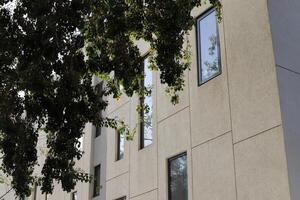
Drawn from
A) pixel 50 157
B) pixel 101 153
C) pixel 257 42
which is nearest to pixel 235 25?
pixel 257 42

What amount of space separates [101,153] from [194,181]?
753 cm

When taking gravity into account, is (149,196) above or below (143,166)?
below

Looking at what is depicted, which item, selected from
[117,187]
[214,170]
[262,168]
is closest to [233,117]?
[214,170]

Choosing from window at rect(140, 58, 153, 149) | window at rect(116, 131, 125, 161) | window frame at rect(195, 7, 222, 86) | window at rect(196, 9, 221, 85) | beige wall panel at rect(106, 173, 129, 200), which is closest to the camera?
window frame at rect(195, 7, 222, 86)

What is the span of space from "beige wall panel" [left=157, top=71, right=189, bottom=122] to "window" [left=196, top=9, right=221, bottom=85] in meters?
0.63

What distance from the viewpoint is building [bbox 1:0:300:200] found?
10.9 metres

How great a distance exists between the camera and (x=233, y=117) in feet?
39.8

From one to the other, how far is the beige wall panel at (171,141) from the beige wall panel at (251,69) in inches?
76.8

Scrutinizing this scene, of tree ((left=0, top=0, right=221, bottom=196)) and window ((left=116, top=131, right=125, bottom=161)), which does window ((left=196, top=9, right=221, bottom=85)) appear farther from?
window ((left=116, top=131, right=125, bottom=161))

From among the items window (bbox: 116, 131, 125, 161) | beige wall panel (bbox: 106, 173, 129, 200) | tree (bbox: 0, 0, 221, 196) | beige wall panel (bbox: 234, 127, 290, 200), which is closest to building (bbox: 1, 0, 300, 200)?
beige wall panel (bbox: 234, 127, 290, 200)

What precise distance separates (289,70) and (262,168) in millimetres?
2203

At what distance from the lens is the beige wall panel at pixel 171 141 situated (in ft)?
45.2

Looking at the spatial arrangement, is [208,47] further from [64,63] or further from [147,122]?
[64,63]

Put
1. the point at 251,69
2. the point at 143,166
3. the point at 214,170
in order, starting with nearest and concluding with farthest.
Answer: the point at 251,69 < the point at 214,170 < the point at 143,166
